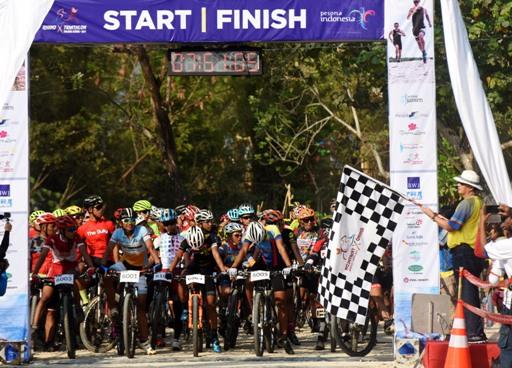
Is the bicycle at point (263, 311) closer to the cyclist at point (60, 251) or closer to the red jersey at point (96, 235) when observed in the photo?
the cyclist at point (60, 251)

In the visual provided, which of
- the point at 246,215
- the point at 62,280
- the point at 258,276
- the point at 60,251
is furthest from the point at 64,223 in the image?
the point at 258,276

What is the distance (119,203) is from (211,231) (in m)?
30.8

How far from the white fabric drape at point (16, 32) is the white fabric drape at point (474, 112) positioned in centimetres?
462

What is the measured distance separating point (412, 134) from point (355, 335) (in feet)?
9.11

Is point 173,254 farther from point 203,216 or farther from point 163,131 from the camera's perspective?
point 163,131

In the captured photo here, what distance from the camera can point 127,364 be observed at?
16.6m

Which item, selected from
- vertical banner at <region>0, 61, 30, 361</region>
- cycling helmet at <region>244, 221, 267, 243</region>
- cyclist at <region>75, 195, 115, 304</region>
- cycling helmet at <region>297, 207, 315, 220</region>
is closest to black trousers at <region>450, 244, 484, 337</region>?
cycling helmet at <region>244, 221, 267, 243</region>

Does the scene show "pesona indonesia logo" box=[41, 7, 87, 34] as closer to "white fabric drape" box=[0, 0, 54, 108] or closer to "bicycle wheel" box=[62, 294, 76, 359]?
"white fabric drape" box=[0, 0, 54, 108]

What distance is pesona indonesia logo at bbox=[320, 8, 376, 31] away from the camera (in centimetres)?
1662

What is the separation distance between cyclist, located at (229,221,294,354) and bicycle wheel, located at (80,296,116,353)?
1.88 m

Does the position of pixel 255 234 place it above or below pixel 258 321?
above

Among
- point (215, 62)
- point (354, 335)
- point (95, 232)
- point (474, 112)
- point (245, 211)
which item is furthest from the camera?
point (95, 232)

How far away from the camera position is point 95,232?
1973 centimetres

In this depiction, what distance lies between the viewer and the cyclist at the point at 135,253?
18.1m
